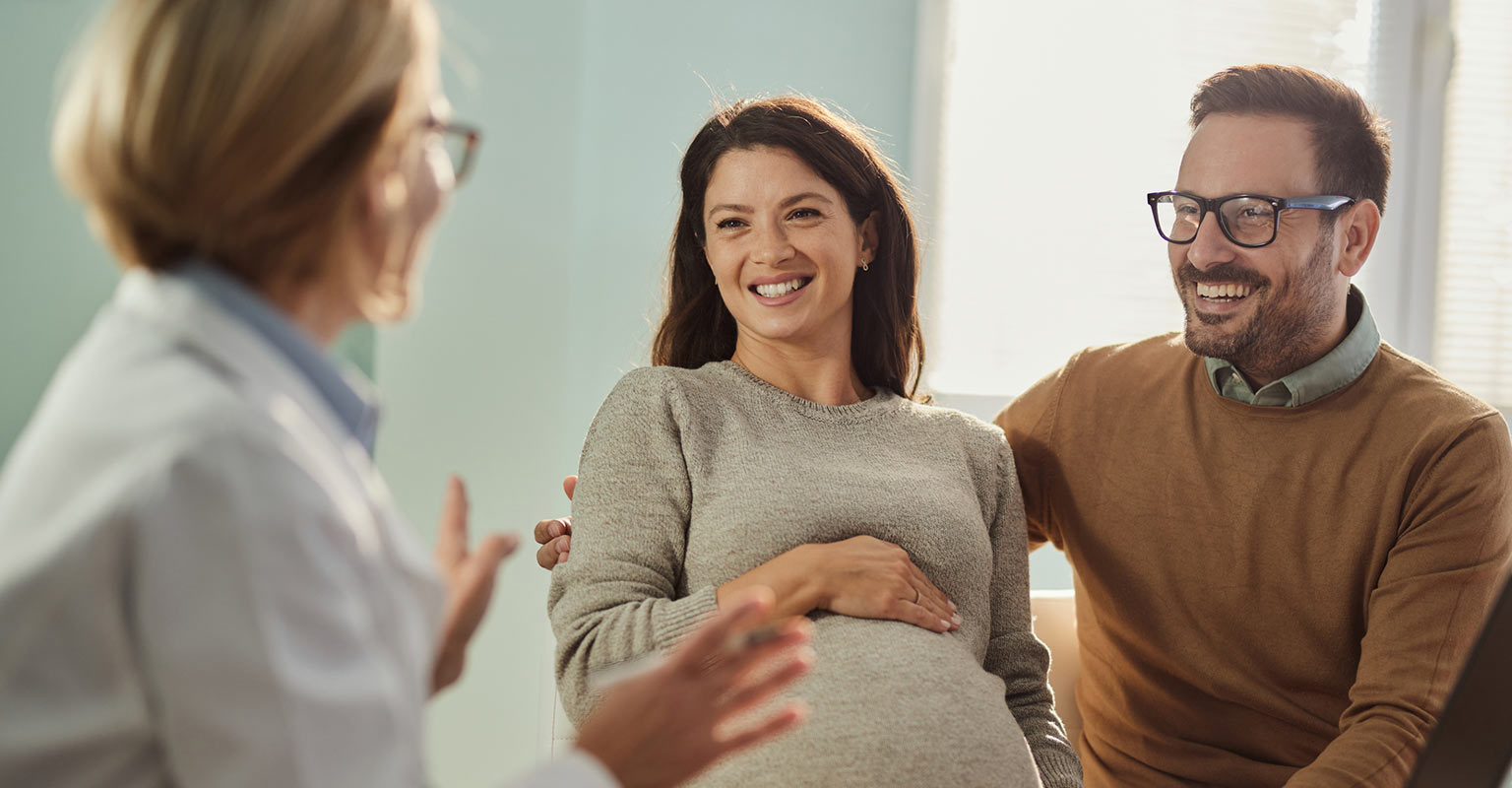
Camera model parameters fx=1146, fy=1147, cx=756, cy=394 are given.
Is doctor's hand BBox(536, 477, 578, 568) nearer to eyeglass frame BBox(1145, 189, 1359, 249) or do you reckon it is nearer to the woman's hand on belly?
the woman's hand on belly

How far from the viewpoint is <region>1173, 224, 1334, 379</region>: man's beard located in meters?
1.72

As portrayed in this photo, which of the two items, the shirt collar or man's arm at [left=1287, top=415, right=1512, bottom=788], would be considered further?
man's arm at [left=1287, top=415, right=1512, bottom=788]

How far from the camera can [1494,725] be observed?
72cm

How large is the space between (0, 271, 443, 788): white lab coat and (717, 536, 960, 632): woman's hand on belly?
2.57ft

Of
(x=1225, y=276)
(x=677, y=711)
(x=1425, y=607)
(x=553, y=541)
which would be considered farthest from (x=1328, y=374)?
(x=677, y=711)

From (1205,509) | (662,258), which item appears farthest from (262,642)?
(662,258)

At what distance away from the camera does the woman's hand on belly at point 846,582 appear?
4.49 feet

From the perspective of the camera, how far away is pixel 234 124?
25.2 inches

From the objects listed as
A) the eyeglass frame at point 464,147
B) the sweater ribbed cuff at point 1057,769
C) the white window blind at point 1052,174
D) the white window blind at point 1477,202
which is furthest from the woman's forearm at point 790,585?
the white window blind at point 1477,202

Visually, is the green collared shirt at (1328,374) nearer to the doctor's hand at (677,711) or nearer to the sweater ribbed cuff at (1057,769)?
the sweater ribbed cuff at (1057,769)

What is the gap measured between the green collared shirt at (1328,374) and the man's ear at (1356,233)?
64mm

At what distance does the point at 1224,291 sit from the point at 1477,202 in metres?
2.49

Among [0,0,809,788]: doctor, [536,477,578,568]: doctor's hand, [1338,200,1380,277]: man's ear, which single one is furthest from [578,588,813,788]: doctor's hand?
[1338,200,1380,277]: man's ear

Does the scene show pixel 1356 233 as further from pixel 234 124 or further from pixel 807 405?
pixel 234 124
